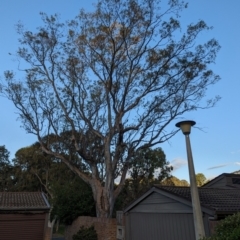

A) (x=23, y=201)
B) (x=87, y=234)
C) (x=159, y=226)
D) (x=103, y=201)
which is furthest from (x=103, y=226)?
(x=23, y=201)

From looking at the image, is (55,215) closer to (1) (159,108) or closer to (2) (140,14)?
(1) (159,108)

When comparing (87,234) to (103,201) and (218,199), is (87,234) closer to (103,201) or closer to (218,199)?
(103,201)

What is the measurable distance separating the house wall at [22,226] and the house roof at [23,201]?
43cm

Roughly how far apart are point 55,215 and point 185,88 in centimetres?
1179

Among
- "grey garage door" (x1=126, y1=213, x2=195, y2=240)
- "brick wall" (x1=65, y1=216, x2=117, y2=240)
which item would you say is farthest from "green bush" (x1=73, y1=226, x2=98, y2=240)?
"grey garage door" (x1=126, y1=213, x2=195, y2=240)

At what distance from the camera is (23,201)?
1784cm

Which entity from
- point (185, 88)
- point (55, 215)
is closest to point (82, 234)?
point (55, 215)

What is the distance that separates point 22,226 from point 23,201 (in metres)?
1.72

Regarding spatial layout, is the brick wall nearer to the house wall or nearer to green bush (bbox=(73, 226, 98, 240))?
green bush (bbox=(73, 226, 98, 240))

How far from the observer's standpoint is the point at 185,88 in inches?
681

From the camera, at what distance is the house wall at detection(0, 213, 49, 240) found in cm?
1628

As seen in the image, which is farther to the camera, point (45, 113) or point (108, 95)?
point (45, 113)

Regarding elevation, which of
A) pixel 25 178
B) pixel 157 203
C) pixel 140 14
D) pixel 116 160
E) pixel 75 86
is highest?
pixel 140 14

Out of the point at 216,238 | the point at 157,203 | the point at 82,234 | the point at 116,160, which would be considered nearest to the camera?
the point at 216,238
